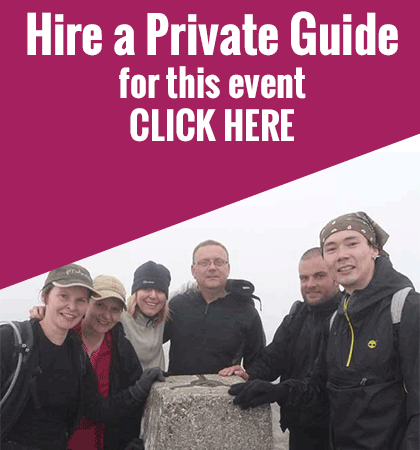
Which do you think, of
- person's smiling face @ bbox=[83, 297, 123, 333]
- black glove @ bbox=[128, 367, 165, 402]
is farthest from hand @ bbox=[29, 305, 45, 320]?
black glove @ bbox=[128, 367, 165, 402]

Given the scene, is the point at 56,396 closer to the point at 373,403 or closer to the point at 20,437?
the point at 20,437

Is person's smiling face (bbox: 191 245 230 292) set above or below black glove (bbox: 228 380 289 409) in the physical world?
above

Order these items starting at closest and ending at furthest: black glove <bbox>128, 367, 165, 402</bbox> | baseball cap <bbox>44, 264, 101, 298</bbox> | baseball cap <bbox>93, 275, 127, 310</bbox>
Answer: baseball cap <bbox>44, 264, 101, 298</bbox>
black glove <bbox>128, 367, 165, 402</bbox>
baseball cap <bbox>93, 275, 127, 310</bbox>

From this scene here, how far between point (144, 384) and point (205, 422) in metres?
0.60

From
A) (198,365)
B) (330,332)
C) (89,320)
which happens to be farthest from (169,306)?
(330,332)

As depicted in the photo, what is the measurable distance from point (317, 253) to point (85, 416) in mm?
2207

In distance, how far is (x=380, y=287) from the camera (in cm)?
302

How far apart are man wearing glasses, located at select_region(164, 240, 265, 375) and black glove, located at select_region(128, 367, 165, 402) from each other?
74cm

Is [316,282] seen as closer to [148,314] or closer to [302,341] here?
[302,341]

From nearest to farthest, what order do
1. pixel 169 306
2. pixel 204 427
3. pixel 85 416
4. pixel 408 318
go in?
1. pixel 408 318
2. pixel 204 427
3. pixel 85 416
4. pixel 169 306

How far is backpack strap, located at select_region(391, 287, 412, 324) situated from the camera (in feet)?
9.34

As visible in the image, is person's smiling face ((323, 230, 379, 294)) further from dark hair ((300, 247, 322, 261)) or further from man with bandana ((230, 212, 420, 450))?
dark hair ((300, 247, 322, 261))

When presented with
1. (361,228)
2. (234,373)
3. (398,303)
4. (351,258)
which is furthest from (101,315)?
(398,303)

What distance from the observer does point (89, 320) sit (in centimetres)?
382
